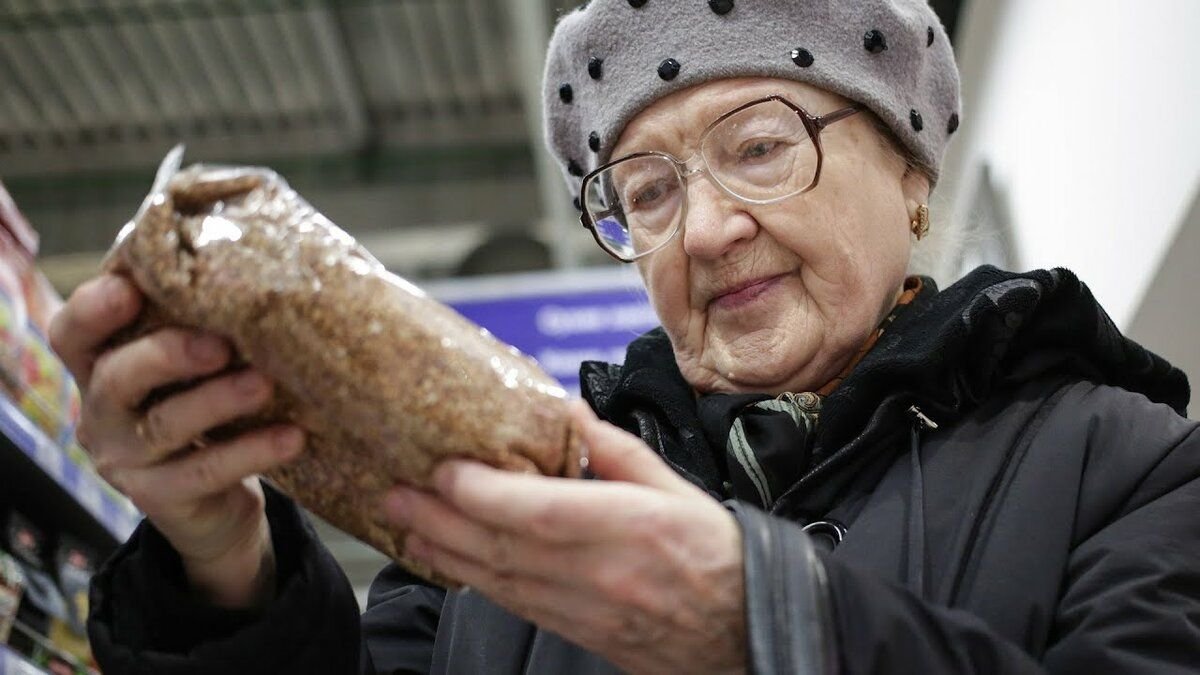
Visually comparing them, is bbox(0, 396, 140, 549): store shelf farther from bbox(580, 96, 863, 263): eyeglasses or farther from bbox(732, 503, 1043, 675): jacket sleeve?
bbox(732, 503, 1043, 675): jacket sleeve

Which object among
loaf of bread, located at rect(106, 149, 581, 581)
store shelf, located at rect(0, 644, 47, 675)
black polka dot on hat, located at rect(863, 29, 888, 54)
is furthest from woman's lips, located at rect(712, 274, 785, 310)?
store shelf, located at rect(0, 644, 47, 675)

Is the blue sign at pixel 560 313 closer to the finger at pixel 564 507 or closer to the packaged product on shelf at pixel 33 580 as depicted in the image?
the packaged product on shelf at pixel 33 580

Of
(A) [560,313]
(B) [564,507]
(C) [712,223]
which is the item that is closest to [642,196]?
(C) [712,223]

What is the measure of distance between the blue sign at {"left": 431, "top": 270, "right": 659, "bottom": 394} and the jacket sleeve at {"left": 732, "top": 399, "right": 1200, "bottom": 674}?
2.97 m

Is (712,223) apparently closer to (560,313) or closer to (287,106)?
(560,313)

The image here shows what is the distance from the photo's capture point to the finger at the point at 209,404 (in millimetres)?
1012

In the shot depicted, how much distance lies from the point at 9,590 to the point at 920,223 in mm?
1638

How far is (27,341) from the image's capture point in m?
2.44

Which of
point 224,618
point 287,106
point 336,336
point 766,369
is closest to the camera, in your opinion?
point 336,336

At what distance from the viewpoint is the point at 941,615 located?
99 cm

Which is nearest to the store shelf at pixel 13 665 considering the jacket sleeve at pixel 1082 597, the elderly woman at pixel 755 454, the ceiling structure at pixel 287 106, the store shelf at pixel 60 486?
the store shelf at pixel 60 486

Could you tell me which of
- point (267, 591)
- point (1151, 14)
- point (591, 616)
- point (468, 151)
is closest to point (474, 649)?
point (267, 591)

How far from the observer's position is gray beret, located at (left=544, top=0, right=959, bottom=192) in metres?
1.65

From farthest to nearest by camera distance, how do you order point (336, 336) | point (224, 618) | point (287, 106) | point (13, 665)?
point (287, 106), point (13, 665), point (224, 618), point (336, 336)
